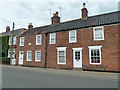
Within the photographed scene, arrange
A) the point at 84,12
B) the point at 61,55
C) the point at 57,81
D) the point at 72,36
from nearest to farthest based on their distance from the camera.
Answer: the point at 57,81
the point at 72,36
the point at 61,55
the point at 84,12

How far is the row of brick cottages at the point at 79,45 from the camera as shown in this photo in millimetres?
13625

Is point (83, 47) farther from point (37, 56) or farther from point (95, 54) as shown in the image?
point (37, 56)

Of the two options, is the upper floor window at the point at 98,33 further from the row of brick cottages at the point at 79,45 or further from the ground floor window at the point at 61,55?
the ground floor window at the point at 61,55

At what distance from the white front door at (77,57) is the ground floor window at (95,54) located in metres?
1.50

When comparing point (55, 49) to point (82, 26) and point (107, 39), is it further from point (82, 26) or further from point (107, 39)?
point (107, 39)

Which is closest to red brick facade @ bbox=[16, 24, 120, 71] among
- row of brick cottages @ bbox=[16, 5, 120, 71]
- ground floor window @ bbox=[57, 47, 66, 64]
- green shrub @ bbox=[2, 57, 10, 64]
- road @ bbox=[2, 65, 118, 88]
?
row of brick cottages @ bbox=[16, 5, 120, 71]

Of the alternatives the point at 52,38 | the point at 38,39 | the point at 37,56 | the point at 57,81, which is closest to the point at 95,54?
the point at 52,38

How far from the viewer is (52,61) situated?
59.1 feet

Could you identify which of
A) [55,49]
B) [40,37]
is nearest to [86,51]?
[55,49]

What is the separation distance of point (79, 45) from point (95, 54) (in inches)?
99.7

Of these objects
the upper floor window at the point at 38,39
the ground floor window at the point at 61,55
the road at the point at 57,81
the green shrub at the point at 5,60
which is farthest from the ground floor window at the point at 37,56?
the green shrub at the point at 5,60

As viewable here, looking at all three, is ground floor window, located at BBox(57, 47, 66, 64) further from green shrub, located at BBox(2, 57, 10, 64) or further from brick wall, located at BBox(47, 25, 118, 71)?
green shrub, located at BBox(2, 57, 10, 64)

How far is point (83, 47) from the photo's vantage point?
15414 mm

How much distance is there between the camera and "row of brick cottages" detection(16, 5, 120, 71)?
1362 cm
